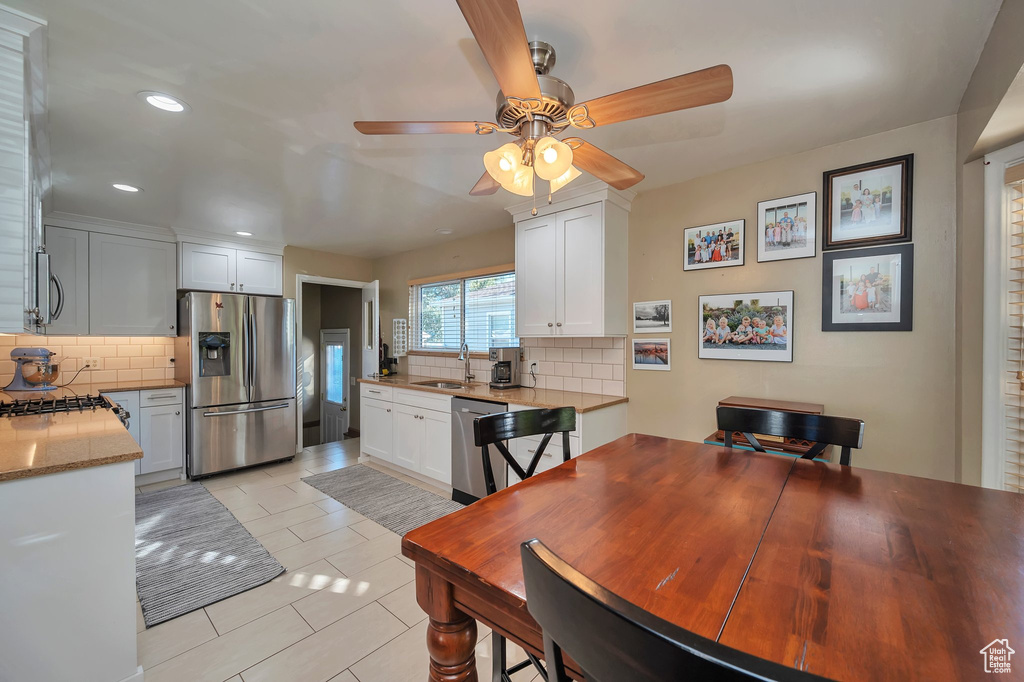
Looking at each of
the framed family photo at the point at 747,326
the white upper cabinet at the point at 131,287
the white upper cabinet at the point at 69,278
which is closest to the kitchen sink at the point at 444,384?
the framed family photo at the point at 747,326

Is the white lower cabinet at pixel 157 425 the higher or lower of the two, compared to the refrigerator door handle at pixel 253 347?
lower

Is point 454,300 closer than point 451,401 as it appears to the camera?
No

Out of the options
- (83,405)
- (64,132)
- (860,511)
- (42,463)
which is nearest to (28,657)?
(42,463)

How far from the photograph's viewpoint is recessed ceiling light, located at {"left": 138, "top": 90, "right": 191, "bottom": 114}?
1.84 m

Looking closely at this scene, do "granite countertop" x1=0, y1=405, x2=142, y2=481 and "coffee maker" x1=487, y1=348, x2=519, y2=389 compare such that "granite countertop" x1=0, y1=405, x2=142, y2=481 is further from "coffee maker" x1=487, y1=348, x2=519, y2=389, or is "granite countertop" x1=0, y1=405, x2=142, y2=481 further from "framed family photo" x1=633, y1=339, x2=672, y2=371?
"framed family photo" x1=633, y1=339, x2=672, y2=371

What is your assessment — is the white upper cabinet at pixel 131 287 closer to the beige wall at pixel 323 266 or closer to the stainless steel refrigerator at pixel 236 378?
the stainless steel refrigerator at pixel 236 378

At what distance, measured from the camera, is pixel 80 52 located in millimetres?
1579

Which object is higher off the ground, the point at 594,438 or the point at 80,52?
the point at 80,52

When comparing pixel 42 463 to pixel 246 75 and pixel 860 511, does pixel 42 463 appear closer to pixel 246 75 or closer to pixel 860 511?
pixel 246 75

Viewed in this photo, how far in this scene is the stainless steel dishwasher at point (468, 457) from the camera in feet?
10.3

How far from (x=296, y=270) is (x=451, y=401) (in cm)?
282

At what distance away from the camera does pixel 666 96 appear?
122 centimetres

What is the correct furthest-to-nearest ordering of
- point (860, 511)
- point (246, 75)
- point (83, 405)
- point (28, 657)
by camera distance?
point (83, 405), point (246, 75), point (28, 657), point (860, 511)

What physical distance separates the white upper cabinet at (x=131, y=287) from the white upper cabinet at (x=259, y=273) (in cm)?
58
